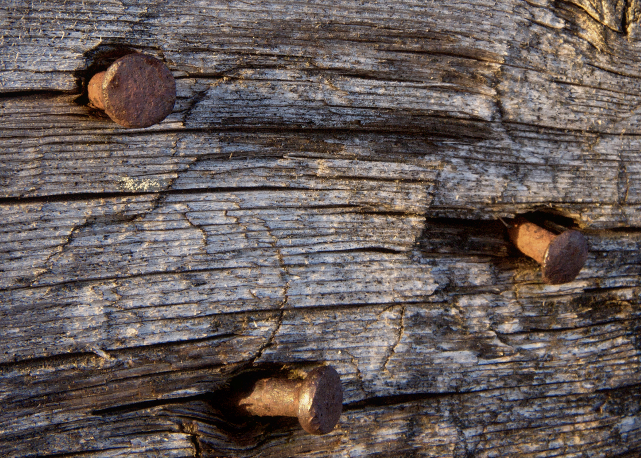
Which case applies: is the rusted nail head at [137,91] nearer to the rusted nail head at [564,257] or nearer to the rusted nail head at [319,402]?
the rusted nail head at [319,402]

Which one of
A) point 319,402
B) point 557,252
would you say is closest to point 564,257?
point 557,252

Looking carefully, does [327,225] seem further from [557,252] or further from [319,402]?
[557,252]

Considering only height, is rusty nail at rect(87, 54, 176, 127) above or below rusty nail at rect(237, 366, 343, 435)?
above

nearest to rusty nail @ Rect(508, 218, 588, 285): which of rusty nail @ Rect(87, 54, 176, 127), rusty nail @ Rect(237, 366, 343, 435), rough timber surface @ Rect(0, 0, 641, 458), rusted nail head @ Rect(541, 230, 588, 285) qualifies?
rusted nail head @ Rect(541, 230, 588, 285)

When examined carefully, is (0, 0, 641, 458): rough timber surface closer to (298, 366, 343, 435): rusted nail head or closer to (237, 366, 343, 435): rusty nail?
(237, 366, 343, 435): rusty nail

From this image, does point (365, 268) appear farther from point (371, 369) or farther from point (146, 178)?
point (146, 178)

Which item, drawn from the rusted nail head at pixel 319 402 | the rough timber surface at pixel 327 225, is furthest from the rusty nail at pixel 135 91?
the rusted nail head at pixel 319 402
